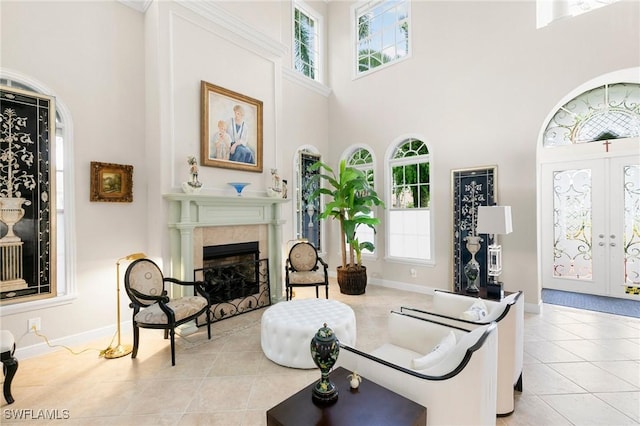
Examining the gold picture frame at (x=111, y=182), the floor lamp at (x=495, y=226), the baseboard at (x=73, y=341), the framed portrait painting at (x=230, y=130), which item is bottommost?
the baseboard at (x=73, y=341)

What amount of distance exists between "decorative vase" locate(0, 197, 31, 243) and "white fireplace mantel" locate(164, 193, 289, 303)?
1.34 meters

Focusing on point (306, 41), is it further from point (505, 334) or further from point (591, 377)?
point (591, 377)

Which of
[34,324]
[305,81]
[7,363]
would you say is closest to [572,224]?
[305,81]

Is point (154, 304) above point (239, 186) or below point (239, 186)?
below

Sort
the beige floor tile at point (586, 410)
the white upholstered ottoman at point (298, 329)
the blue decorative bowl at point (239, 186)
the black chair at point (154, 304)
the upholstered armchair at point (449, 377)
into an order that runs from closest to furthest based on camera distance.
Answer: the upholstered armchair at point (449, 377) < the beige floor tile at point (586, 410) < the white upholstered ottoman at point (298, 329) < the black chair at point (154, 304) < the blue decorative bowl at point (239, 186)

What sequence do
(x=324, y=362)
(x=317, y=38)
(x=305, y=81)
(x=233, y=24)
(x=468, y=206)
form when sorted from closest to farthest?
1. (x=324, y=362)
2. (x=233, y=24)
3. (x=468, y=206)
4. (x=305, y=81)
5. (x=317, y=38)

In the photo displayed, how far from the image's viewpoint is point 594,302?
451 centimetres

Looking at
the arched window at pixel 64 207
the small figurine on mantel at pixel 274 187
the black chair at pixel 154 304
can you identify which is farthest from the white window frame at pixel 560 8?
the arched window at pixel 64 207

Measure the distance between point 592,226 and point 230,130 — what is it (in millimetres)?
5989

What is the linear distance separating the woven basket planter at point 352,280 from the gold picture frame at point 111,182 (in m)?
3.45

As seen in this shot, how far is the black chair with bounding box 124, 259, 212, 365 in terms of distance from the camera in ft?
9.59

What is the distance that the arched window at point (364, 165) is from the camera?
19.7 feet

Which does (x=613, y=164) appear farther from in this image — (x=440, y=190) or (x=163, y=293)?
(x=163, y=293)

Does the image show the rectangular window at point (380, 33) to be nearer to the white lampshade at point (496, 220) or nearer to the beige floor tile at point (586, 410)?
the white lampshade at point (496, 220)
